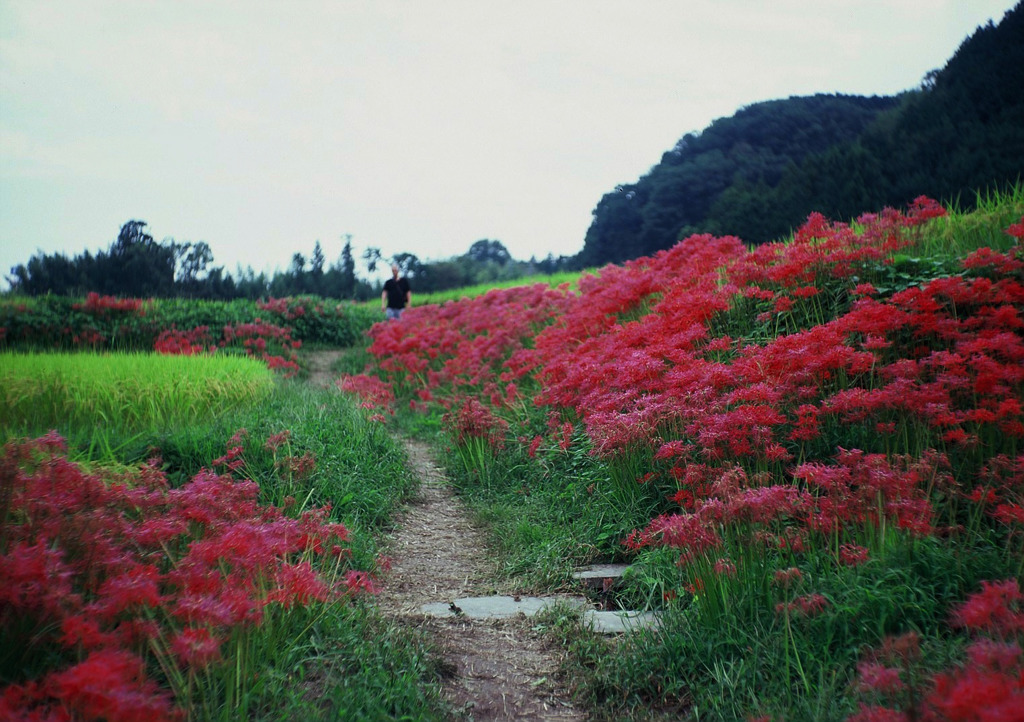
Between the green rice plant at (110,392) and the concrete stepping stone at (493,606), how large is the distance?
2.99m

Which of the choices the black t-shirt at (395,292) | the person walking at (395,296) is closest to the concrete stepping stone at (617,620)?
the person walking at (395,296)

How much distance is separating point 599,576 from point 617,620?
464 mm

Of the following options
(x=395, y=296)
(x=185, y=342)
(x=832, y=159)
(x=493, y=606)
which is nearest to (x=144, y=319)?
(x=185, y=342)

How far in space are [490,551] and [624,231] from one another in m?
12.9

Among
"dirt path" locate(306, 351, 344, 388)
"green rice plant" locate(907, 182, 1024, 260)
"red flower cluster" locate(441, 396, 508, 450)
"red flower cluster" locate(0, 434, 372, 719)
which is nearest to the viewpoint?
"red flower cluster" locate(0, 434, 372, 719)

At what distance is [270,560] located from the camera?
8.73ft

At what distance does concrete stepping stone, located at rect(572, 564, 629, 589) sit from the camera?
3.59 m

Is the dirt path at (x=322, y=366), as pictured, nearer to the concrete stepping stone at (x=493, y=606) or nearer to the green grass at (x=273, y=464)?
the green grass at (x=273, y=464)

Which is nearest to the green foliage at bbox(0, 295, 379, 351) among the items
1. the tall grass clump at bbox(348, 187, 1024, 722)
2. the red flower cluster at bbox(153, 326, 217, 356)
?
the red flower cluster at bbox(153, 326, 217, 356)

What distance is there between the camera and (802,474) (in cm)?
286

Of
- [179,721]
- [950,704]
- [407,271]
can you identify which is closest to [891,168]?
[950,704]

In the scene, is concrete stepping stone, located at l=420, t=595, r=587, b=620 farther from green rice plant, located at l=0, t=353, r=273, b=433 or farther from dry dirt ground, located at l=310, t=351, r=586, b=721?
green rice plant, located at l=0, t=353, r=273, b=433

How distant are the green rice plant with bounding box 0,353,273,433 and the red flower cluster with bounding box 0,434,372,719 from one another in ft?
7.51

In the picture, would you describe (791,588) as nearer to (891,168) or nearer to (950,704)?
(950,704)
